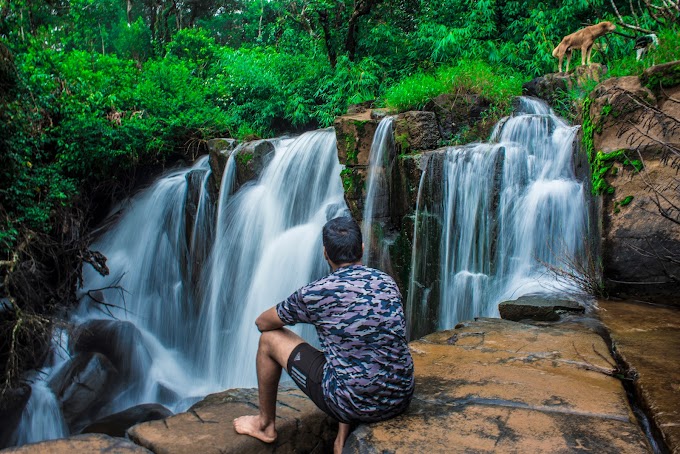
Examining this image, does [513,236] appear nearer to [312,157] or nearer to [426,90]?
[426,90]

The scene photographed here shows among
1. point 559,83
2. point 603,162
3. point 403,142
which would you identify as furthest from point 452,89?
point 603,162

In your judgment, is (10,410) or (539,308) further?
(10,410)

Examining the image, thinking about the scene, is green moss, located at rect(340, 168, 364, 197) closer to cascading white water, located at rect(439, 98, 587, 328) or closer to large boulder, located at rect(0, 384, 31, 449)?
cascading white water, located at rect(439, 98, 587, 328)

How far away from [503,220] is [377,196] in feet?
6.54

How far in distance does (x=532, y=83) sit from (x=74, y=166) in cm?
874

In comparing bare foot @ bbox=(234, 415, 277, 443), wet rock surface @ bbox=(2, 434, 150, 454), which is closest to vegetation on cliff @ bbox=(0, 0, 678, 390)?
wet rock surface @ bbox=(2, 434, 150, 454)

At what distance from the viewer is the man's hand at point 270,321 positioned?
2.63m

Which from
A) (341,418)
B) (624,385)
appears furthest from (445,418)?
(624,385)

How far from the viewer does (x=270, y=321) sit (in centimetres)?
267

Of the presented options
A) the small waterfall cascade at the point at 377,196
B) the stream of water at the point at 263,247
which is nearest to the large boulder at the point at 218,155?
the stream of water at the point at 263,247

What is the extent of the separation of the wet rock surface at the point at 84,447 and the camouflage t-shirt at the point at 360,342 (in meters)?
1.13

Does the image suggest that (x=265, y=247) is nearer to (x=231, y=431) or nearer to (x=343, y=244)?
(x=231, y=431)

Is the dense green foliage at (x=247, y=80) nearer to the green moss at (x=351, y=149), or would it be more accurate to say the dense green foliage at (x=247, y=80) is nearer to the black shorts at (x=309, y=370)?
the green moss at (x=351, y=149)

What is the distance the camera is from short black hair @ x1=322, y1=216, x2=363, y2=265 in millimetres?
2561
